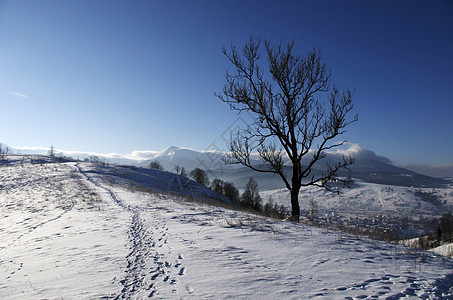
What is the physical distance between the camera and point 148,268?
3848mm

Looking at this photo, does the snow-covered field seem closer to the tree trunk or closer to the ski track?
the ski track

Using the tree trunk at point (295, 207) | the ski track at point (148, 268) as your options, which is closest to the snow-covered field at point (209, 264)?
the ski track at point (148, 268)

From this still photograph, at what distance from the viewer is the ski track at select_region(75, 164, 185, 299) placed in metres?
3.08

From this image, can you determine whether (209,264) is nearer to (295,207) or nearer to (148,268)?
(148,268)

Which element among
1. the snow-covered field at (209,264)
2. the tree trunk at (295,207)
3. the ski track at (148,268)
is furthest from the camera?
the tree trunk at (295,207)

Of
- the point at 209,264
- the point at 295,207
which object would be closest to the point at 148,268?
the point at 209,264

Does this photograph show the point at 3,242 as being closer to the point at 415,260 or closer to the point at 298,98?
the point at 415,260

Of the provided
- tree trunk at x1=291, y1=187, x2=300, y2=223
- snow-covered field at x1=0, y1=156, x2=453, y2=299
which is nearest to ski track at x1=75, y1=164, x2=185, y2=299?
snow-covered field at x1=0, y1=156, x2=453, y2=299

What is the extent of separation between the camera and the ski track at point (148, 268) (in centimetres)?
308

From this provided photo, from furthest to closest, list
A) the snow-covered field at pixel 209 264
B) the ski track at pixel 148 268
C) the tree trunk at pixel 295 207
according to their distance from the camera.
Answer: the tree trunk at pixel 295 207
the ski track at pixel 148 268
the snow-covered field at pixel 209 264

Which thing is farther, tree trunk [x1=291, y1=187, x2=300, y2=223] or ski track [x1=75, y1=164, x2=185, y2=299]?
tree trunk [x1=291, y1=187, x2=300, y2=223]

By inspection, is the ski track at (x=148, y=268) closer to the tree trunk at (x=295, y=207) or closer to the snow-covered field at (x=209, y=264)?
the snow-covered field at (x=209, y=264)

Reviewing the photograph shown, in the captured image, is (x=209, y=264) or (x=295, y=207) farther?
(x=295, y=207)

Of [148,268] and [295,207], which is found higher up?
[295,207]
